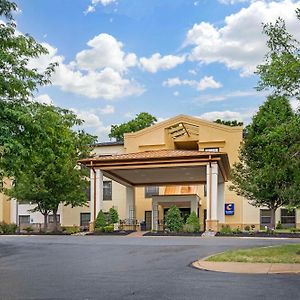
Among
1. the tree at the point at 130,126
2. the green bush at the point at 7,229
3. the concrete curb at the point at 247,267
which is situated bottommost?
the green bush at the point at 7,229

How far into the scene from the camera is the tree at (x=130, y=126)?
217ft

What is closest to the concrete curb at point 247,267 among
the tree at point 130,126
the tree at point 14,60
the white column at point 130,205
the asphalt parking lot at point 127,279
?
the asphalt parking lot at point 127,279

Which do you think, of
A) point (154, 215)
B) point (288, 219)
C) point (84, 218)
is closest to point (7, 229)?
point (154, 215)

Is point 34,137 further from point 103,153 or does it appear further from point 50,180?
point 103,153

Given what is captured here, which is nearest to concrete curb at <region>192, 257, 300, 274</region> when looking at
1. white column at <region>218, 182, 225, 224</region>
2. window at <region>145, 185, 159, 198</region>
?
white column at <region>218, 182, 225, 224</region>

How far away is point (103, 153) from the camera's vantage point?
48.9 metres

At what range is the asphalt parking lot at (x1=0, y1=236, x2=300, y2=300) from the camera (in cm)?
967

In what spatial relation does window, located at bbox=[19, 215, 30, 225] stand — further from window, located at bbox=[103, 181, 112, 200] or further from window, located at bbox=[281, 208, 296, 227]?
window, located at bbox=[281, 208, 296, 227]

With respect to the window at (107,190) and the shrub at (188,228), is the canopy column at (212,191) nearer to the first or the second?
the shrub at (188,228)

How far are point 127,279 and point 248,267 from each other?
3.86 m

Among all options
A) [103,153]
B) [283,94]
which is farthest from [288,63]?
[103,153]

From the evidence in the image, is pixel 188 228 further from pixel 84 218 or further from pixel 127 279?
pixel 84 218

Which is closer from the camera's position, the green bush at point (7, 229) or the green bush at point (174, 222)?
the green bush at point (174, 222)

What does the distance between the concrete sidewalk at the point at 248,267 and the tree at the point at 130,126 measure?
5137cm
